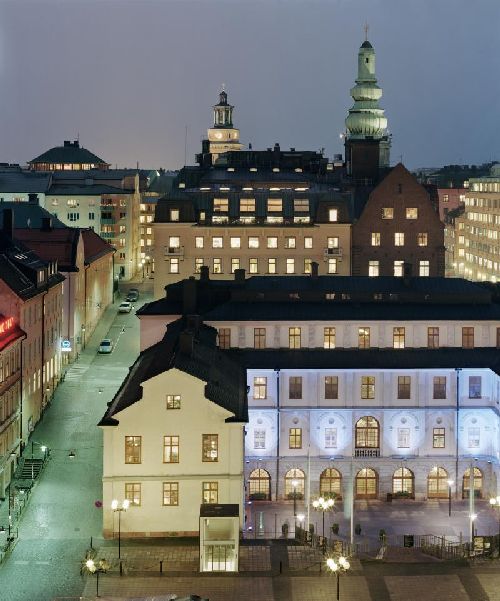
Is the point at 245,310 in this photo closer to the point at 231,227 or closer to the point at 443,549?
the point at 443,549

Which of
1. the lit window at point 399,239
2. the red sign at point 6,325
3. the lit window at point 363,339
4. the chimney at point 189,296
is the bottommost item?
the lit window at point 363,339

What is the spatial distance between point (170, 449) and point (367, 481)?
48.6 ft

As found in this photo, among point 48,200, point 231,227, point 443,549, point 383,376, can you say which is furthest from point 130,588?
point 48,200

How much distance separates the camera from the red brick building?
108812mm

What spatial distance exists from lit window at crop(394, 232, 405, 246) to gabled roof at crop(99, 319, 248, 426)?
156 ft

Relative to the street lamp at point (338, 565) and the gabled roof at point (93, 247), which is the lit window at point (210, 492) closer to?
the street lamp at point (338, 565)

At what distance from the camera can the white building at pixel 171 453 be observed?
5469 centimetres

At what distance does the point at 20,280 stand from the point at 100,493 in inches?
743

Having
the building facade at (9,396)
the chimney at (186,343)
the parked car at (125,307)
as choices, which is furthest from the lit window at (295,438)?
the parked car at (125,307)

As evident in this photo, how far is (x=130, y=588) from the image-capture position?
154ft

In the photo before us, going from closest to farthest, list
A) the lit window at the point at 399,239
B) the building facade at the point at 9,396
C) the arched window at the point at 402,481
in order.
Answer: the building facade at the point at 9,396 → the arched window at the point at 402,481 → the lit window at the point at 399,239

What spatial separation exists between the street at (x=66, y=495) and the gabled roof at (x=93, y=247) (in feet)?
63.5

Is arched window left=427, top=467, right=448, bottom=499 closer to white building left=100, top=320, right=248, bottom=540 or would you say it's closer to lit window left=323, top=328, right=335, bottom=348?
lit window left=323, top=328, right=335, bottom=348

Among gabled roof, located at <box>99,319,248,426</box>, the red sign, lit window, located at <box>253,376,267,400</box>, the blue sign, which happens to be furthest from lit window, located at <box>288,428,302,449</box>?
the blue sign
